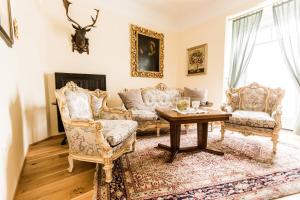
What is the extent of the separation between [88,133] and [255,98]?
306cm

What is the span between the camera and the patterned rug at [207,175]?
5.10 ft

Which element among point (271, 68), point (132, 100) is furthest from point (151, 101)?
point (271, 68)

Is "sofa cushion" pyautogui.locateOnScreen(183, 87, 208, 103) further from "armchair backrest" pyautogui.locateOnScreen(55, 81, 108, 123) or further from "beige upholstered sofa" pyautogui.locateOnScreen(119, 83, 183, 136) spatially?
"armchair backrest" pyautogui.locateOnScreen(55, 81, 108, 123)

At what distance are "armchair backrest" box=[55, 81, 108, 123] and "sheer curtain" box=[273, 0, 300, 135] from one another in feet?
12.3

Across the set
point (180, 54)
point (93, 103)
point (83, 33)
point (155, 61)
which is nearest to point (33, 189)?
point (93, 103)

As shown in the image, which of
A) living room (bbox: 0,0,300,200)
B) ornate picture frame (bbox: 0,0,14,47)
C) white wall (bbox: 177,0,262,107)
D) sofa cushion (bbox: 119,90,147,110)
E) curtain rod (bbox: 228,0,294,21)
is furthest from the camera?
white wall (bbox: 177,0,262,107)

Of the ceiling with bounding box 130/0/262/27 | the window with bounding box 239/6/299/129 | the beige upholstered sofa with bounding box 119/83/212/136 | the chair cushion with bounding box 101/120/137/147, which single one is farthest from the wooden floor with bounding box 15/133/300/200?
the ceiling with bounding box 130/0/262/27

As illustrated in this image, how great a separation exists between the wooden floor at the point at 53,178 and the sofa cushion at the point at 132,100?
1481mm

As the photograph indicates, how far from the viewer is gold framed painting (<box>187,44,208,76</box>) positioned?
4630 millimetres

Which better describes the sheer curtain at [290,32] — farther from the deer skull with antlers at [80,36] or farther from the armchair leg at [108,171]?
the deer skull with antlers at [80,36]

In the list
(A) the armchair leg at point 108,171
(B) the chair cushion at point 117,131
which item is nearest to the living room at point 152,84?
(A) the armchair leg at point 108,171

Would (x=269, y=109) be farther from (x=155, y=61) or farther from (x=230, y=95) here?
(x=155, y=61)

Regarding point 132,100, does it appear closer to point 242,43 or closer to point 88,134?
point 88,134

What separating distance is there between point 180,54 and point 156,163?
4.01 metres
